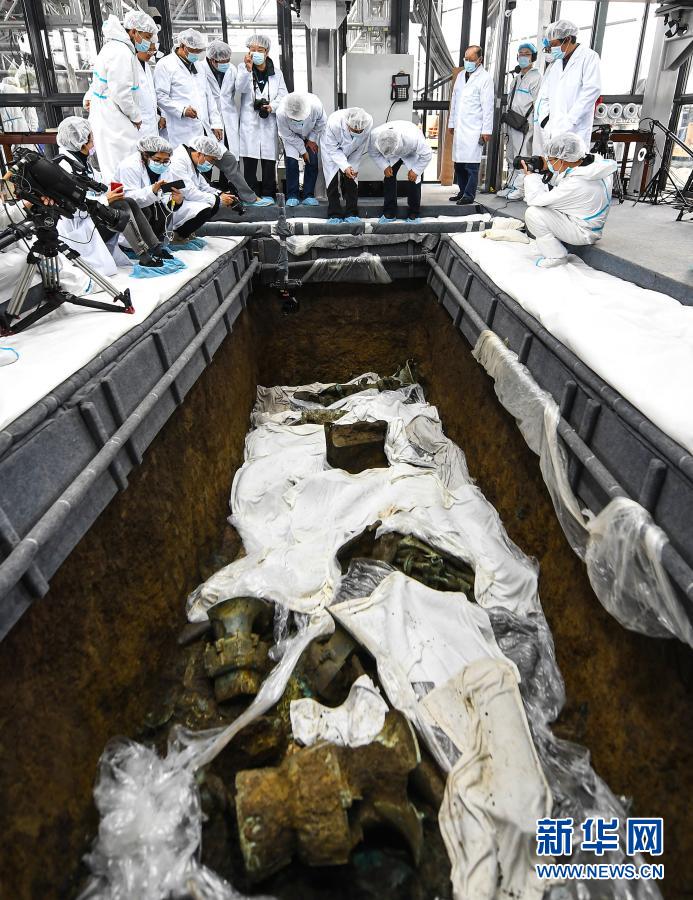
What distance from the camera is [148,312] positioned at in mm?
3057

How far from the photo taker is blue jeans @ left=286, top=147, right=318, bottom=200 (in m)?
6.47

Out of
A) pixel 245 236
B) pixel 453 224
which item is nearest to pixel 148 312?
pixel 245 236

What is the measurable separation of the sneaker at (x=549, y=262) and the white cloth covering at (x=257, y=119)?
4.09m

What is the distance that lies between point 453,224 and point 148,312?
4.07 m

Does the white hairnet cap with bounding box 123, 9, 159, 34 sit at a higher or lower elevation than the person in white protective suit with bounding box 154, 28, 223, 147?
higher

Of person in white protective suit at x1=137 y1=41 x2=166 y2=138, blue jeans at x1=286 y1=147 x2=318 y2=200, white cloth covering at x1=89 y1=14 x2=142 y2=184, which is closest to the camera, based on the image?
white cloth covering at x1=89 y1=14 x2=142 y2=184

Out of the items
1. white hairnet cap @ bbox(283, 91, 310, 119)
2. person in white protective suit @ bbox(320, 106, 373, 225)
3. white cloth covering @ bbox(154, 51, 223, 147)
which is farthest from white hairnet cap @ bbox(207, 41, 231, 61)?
person in white protective suit @ bbox(320, 106, 373, 225)

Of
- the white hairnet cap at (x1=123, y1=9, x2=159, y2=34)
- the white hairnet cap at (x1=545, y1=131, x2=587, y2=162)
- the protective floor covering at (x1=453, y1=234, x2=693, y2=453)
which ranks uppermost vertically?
the white hairnet cap at (x1=123, y1=9, x2=159, y2=34)

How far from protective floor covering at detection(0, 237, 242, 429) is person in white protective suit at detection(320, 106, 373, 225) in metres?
2.94

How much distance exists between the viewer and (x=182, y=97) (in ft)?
18.8

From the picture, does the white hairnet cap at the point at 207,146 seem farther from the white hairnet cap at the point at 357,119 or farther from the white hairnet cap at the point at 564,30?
the white hairnet cap at the point at 564,30

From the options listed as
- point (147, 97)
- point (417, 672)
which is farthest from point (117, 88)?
point (417, 672)

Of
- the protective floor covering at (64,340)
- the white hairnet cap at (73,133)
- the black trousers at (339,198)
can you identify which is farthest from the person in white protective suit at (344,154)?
the protective floor covering at (64,340)

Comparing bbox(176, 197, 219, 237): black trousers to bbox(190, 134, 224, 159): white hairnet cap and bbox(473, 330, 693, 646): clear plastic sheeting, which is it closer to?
bbox(190, 134, 224, 159): white hairnet cap
